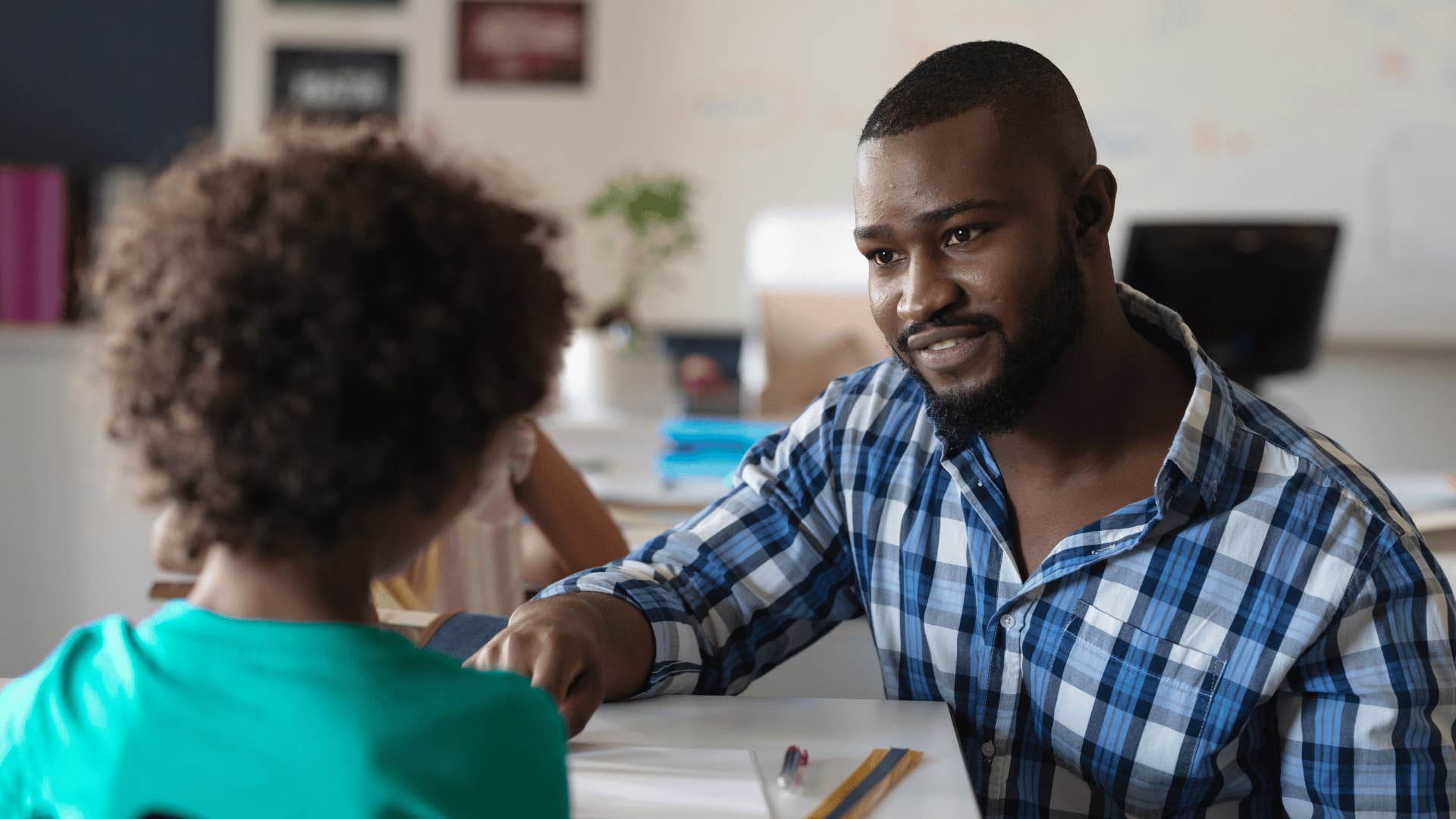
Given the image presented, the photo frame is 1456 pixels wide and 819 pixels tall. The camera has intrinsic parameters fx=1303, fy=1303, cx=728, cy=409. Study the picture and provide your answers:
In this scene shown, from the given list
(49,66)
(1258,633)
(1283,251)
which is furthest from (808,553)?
(49,66)

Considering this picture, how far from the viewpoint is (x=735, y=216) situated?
153 inches

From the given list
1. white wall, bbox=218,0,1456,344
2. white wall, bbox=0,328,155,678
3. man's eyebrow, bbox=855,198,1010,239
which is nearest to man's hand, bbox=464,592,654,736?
man's eyebrow, bbox=855,198,1010,239

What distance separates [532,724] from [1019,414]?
62 centimetres

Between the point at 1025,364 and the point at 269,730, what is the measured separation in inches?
28.5

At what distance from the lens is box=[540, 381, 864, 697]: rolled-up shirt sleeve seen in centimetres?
117

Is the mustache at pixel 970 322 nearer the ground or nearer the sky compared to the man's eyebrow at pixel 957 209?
nearer the ground

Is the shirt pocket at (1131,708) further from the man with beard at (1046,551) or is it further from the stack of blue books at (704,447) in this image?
the stack of blue books at (704,447)

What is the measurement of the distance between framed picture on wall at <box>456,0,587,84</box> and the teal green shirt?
3405mm

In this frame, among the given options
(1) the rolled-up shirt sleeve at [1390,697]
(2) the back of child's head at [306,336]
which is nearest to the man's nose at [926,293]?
(1) the rolled-up shirt sleeve at [1390,697]

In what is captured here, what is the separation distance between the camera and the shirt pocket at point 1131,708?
1.03 metres

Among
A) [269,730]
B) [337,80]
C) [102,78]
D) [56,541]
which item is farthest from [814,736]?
[102,78]

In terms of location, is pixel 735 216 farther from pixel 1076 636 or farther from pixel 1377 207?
pixel 1076 636

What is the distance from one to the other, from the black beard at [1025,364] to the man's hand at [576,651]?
326mm

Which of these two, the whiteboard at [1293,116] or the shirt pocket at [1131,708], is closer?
the shirt pocket at [1131,708]
